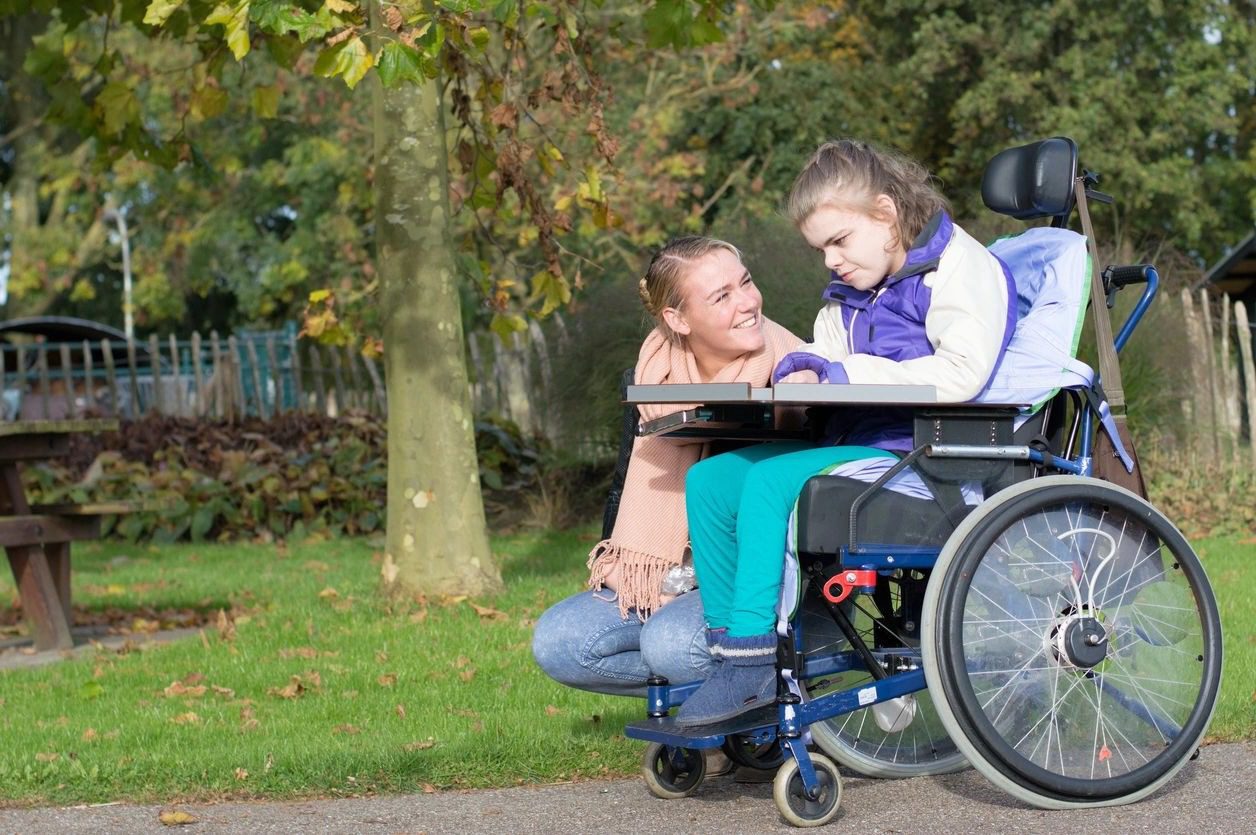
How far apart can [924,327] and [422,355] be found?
13.4ft

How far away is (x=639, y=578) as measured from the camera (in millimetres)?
3990

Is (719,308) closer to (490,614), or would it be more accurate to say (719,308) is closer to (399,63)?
(399,63)

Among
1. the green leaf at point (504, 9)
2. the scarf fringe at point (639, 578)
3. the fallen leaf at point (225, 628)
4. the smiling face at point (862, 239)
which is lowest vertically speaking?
the fallen leaf at point (225, 628)

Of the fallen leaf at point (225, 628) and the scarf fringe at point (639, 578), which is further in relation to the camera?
the fallen leaf at point (225, 628)

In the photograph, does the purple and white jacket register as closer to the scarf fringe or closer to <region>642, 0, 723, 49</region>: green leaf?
the scarf fringe

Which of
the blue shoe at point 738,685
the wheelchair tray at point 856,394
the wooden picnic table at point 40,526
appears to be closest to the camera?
the wheelchair tray at point 856,394

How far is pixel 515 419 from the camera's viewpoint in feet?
45.0

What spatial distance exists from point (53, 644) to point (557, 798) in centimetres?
386

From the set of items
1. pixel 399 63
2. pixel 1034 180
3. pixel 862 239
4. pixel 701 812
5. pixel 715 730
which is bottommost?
pixel 701 812

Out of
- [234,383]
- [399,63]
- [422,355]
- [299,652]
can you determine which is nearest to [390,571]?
[422,355]

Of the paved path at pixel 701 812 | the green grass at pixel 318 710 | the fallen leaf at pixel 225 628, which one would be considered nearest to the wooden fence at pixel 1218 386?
the green grass at pixel 318 710

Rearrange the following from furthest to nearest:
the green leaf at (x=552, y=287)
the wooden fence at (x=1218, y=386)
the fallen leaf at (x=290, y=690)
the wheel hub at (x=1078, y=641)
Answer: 1. the wooden fence at (x=1218, y=386)
2. the green leaf at (x=552, y=287)
3. the fallen leaf at (x=290, y=690)
4. the wheel hub at (x=1078, y=641)

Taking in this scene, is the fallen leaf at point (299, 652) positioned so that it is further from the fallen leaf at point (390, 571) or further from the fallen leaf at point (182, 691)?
the fallen leaf at point (390, 571)

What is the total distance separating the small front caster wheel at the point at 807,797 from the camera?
357 cm
